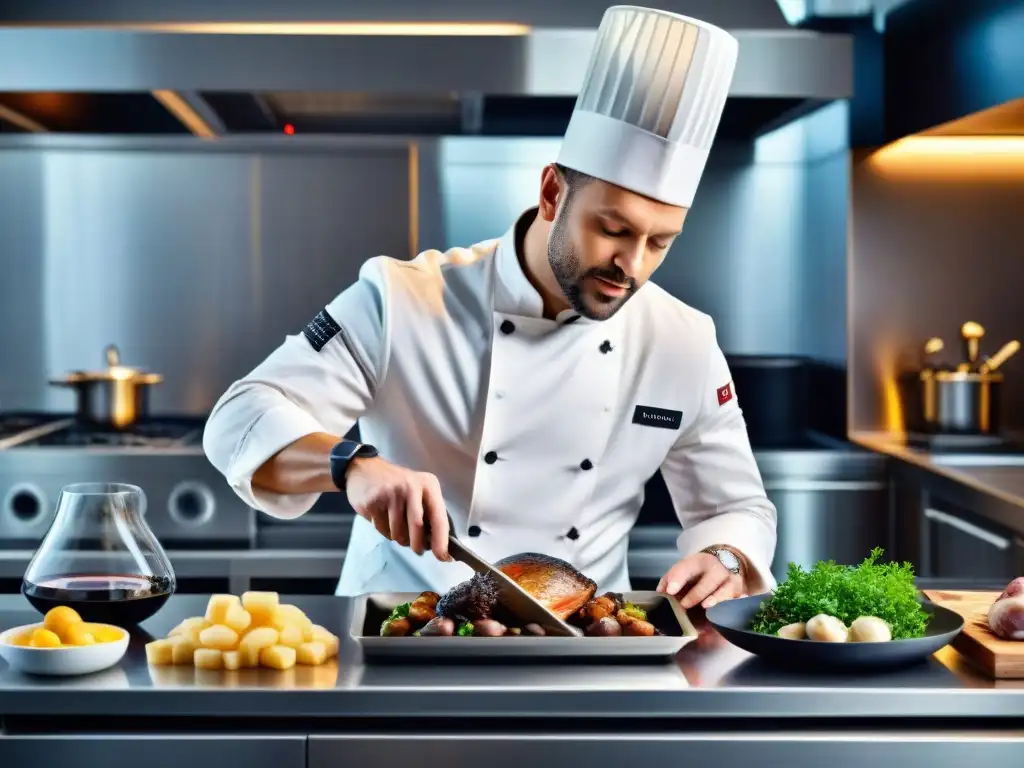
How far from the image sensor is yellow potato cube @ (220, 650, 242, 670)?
1.40m

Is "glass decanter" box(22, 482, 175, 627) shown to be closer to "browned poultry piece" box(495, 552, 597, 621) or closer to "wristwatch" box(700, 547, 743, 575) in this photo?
"browned poultry piece" box(495, 552, 597, 621)

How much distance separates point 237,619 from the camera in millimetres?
1437

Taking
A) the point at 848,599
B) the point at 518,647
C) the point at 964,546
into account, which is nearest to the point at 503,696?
the point at 518,647

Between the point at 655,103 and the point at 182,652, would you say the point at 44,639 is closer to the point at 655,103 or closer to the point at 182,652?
the point at 182,652

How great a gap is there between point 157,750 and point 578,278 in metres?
0.91

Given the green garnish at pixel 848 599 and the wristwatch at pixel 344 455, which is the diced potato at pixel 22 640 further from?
the green garnish at pixel 848 599

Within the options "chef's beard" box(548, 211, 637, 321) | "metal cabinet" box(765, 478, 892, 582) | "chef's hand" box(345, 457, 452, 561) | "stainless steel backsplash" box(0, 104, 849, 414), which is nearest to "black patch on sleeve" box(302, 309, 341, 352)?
"chef's beard" box(548, 211, 637, 321)

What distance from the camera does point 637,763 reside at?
52.4 inches

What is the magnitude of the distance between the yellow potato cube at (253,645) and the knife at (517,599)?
234 mm

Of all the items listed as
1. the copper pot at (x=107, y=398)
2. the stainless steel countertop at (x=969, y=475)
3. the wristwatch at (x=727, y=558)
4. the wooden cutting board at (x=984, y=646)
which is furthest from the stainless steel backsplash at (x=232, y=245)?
the wooden cutting board at (x=984, y=646)

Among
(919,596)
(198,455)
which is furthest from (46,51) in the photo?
(919,596)

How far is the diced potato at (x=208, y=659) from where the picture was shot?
1.40m

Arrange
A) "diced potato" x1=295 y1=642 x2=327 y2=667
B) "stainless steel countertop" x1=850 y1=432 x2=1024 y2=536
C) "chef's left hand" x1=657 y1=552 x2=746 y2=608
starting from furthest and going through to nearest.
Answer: "stainless steel countertop" x1=850 y1=432 x2=1024 y2=536
"chef's left hand" x1=657 y1=552 x2=746 y2=608
"diced potato" x1=295 y1=642 x2=327 y2=667

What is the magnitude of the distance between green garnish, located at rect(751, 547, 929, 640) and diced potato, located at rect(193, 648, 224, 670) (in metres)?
0.63
